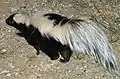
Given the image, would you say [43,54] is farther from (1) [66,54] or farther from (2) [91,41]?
(2) [91,41]

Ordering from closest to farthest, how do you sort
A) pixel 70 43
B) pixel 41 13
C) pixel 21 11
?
pixel 70 43 → pixel 41 13 → pixel 21 11

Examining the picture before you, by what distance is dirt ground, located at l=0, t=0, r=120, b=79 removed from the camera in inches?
113

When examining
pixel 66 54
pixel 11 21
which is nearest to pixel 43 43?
pixel 66 54

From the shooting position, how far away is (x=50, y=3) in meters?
3.50

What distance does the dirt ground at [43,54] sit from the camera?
288 centimetres

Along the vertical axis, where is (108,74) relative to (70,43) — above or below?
below

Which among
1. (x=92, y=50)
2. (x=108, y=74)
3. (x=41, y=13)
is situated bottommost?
(x=108, y=74)

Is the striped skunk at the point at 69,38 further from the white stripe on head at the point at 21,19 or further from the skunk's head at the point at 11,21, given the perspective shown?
the skunk's head at the point at 11,21

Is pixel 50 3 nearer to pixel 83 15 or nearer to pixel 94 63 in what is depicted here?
pixel 83 15

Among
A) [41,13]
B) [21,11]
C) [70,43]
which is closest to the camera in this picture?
[70,43]

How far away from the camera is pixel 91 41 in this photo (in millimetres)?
2824

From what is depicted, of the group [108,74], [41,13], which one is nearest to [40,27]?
[41,13]

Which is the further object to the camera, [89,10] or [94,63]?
[89,10]

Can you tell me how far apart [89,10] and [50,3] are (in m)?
0.35
